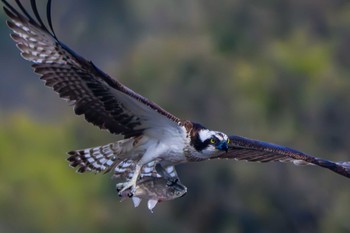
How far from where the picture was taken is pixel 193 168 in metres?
24.1

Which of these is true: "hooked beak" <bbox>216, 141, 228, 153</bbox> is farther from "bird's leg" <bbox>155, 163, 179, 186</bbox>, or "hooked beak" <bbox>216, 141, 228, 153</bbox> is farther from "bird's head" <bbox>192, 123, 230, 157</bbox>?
"bird's leg" <bbox>155, 163, 179, 186</bbox>

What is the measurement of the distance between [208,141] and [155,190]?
0.63m

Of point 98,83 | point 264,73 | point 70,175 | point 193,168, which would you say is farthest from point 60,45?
point 264,73

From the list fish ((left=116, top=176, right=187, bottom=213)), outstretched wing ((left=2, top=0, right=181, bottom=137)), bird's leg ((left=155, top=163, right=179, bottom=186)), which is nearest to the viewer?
outstretched wing ((left=2, top=0, right=181, bottom=137))

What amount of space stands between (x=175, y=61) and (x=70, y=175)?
330 centimetres

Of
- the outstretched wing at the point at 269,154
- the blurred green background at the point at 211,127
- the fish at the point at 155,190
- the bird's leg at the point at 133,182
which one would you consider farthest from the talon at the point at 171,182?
the blurred green background at the point at 211,127

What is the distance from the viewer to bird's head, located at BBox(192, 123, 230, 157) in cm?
1084

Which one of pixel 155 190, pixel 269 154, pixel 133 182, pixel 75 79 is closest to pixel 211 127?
pixel 269 154

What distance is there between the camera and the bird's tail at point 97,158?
11359mm

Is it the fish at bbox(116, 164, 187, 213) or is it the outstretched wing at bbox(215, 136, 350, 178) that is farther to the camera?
the outstretched wing at bbox(215, 136, 350, 178)

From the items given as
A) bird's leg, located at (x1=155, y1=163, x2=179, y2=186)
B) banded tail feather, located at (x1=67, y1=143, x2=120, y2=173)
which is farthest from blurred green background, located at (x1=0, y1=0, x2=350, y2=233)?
bird's leg, located at (x1=155, y1=163, x2=179, y2=186)

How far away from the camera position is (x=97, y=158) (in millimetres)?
11375

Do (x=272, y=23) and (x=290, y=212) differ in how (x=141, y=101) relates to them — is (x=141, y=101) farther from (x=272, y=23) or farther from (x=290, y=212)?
(x=272, y=23)

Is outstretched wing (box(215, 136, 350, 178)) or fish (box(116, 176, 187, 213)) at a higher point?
outstretched wing (box(215, 136, 350, 178))
